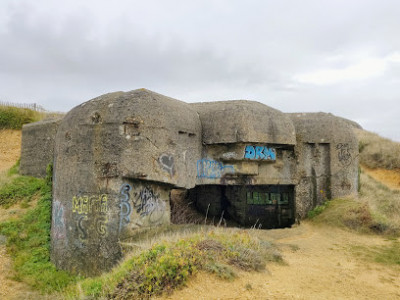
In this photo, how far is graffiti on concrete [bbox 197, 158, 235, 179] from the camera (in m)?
7.46

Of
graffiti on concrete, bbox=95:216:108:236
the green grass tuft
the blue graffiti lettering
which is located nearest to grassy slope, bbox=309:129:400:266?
the blue graffiti lettering

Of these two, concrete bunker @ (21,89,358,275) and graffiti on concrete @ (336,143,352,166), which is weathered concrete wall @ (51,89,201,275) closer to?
concrete bunker @ (21,89,358,275)

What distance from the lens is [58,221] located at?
6.71 m

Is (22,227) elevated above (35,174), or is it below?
below

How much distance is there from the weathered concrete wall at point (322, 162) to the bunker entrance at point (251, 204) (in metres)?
0.44

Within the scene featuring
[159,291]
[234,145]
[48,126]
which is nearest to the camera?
[159,291]

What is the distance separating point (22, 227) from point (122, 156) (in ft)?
12.6

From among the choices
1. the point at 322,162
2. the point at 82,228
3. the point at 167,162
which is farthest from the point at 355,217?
the point at 82,228

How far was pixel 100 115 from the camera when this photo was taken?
20.5ft

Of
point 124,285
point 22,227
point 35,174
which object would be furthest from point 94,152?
point 35,174

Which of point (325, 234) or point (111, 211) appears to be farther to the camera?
point (325, 234)

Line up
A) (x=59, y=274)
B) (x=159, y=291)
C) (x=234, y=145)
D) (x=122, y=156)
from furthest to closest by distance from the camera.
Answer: (x=234, y=145) < (x=59, y=274) < (x=122, y=156) < (x=159, y=291)

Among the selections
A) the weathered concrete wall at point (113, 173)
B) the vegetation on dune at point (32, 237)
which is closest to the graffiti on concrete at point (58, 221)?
the weathered concrete wall at point (113, 173)

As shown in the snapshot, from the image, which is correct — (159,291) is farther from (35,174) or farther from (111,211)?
(35,174)
